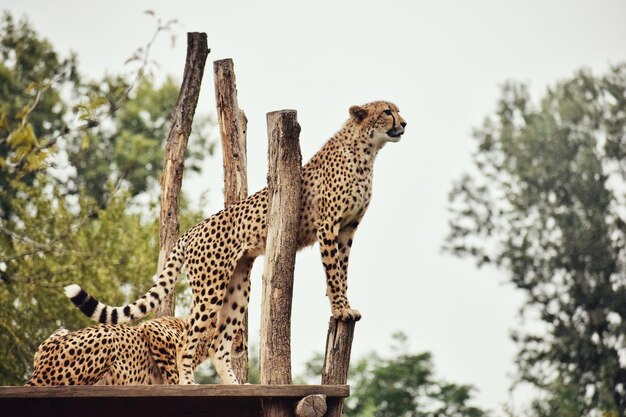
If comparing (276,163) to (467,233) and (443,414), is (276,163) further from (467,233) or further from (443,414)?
(467,233)

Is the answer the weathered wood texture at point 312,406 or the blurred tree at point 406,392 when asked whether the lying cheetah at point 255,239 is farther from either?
the blurred tree at point 406,392

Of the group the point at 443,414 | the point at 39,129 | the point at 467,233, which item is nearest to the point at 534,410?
the point at 443,414

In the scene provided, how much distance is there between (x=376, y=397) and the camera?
32.1m

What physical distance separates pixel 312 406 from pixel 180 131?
5769 millimetres

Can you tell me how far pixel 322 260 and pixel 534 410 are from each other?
25060 mm

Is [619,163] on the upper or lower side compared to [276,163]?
upper

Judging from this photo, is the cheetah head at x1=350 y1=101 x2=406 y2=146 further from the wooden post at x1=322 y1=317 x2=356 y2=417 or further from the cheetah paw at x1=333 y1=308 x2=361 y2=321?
the wooden post at x1=322 y1=317 x2=356 y2=417

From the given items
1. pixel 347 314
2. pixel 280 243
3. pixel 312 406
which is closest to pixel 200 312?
pixel 280 243

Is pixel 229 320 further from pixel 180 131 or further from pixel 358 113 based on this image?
pixel 180 131

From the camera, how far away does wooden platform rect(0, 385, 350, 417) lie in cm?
810

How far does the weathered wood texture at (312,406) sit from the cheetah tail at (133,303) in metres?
2.21

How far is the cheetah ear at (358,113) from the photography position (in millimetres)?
10898

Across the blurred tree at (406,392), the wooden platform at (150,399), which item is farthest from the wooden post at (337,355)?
the blurred tree at (406,392)

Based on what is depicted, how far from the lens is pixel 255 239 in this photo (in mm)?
10398
